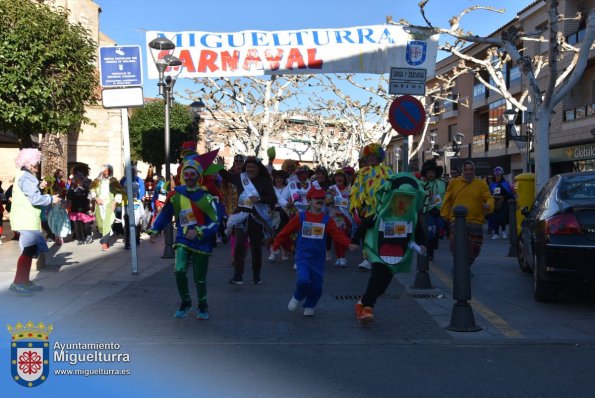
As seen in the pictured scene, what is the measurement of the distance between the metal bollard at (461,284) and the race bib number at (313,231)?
1.43m

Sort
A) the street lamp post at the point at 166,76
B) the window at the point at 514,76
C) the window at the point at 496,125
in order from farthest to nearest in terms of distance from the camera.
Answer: the window at the point at 496,125
the window at the point at 514,76
the street lamp post at the point at 166,76

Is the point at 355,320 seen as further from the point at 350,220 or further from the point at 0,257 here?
the point at 0,257

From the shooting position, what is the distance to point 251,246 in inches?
369

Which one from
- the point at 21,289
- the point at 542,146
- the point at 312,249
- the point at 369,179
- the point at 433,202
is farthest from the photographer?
the point at 542,146

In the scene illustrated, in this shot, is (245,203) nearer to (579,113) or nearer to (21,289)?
(21,289)

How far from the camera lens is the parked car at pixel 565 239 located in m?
7.00

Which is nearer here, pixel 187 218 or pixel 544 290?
pixel 187 218

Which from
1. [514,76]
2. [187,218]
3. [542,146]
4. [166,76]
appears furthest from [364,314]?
[514,76]

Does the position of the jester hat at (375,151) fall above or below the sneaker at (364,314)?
above

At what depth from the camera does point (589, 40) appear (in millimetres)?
13203

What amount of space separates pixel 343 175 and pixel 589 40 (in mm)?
5711

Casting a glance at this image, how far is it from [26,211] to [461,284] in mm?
5082

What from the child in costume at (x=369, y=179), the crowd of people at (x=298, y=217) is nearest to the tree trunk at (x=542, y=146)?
the crowd of people at (x=298, y=217)

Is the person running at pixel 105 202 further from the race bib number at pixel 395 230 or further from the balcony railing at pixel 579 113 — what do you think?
the balcony railing at pixel 579 113
